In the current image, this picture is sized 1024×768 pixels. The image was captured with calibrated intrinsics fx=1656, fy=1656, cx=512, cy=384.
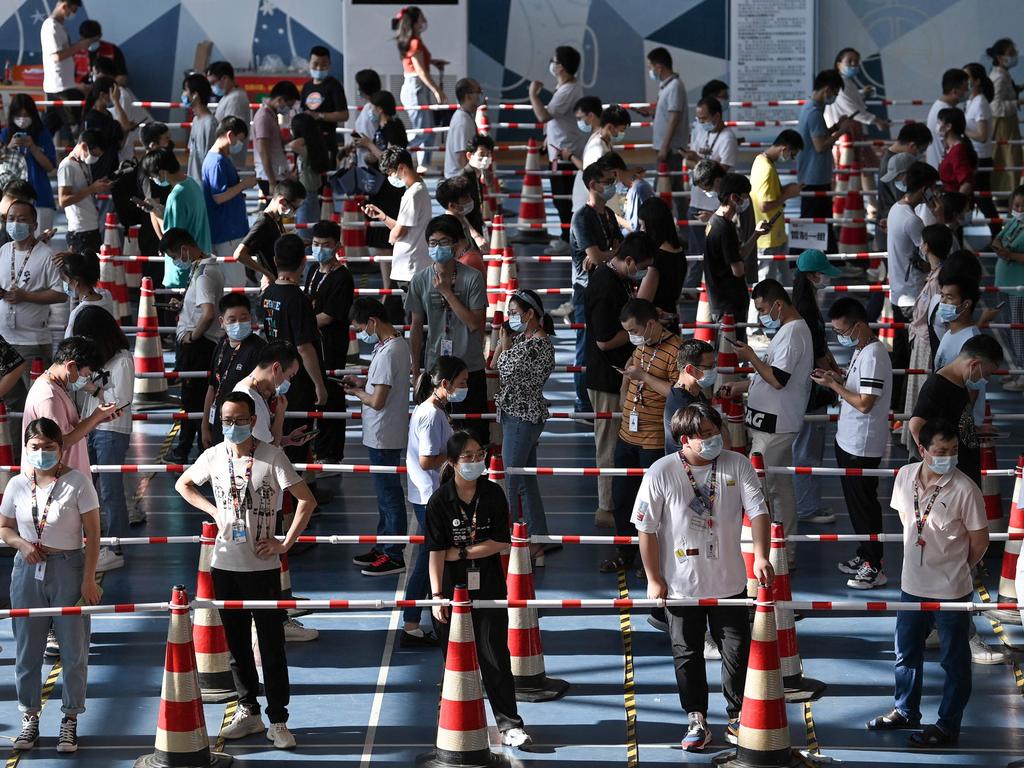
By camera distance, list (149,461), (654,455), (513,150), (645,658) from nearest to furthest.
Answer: (645,658) → (654,455) → (149,461) → (513,150)

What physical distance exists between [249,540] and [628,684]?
232 cm

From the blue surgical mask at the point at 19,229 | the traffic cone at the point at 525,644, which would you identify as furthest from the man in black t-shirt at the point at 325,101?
the traffic cone at the point at 525,644

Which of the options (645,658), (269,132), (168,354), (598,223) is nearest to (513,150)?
(269,132)

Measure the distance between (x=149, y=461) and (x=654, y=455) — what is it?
4.57m

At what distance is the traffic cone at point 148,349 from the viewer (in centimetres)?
1436

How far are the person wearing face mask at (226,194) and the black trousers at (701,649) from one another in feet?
25.8

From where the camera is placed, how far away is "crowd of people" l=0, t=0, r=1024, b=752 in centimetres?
839

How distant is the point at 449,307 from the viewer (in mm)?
11539

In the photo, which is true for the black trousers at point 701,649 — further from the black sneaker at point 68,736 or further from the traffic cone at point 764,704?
the black sneaker at point 68,736

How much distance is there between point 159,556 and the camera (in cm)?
1130

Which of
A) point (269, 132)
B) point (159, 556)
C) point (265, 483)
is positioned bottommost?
point (159, 556)

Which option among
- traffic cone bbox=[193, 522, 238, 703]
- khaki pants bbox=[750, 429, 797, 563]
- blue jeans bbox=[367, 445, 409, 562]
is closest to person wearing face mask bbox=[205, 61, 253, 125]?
blue jeans bbox=[367, 445, 409, 562]

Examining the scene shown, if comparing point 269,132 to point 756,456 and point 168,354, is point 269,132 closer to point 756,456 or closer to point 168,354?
point 168,354

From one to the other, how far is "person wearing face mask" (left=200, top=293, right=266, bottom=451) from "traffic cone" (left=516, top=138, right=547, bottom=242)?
349 inches
